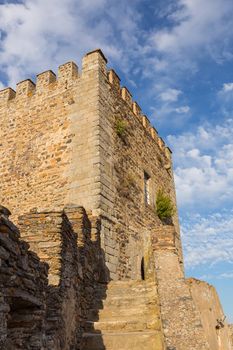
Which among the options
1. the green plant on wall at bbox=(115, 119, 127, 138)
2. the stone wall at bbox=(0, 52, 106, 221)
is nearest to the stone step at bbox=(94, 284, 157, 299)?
the stone wall at bbox=(0, 52, 106, 221)

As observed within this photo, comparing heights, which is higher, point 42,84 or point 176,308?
point 42,84

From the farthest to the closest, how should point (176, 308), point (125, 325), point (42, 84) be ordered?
1. point (42, 84)
2. point (125, 325)
3. point (176, 308)

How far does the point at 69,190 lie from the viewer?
918cm

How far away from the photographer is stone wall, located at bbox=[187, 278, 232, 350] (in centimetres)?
671

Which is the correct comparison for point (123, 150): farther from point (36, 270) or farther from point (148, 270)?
point (36, 270)

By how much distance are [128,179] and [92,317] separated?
4.96 metres

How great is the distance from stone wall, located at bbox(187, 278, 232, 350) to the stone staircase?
850mm

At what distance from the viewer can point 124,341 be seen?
5.60 meters

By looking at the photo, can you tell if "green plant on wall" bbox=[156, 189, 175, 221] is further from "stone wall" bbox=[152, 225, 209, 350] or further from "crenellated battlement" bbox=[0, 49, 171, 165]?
"stone wall" bbox=[152, 225, 209, 350]

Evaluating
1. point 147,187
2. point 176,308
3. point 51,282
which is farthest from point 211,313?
point 147,187

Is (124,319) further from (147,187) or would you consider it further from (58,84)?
(58,84)

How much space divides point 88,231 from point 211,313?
10.3 feet

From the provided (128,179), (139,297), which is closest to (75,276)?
(139,297)

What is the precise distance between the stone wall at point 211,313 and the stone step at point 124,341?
1348 mm
